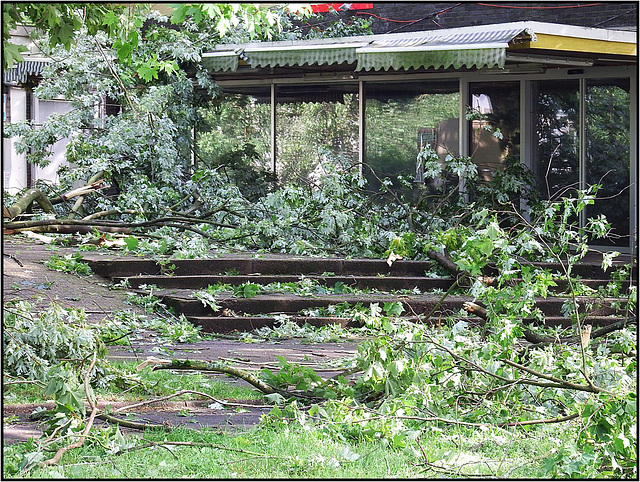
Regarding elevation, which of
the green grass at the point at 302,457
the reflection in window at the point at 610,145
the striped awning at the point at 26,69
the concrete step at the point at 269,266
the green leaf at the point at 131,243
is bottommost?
the green grass at the point at 302,457

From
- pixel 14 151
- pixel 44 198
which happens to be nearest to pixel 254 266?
pixel 44 198

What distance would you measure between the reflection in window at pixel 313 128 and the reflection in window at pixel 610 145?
413cm

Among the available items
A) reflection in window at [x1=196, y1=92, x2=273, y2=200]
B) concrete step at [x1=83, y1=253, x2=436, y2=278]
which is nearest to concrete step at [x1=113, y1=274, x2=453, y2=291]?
concrete step at [x1=83, y1=253, x2=436, y2=278]

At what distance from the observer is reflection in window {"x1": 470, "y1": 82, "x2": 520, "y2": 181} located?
13.7 metres

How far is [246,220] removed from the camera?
39.6 feet

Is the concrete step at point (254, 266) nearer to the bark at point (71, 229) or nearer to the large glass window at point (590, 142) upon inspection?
the bark at point (71, 229)

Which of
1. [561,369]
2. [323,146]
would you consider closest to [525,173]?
[323,146]

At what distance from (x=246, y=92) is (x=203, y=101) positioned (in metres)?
0.88

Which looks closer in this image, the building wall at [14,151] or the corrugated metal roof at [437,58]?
the corrugated metal roof at [437,58]

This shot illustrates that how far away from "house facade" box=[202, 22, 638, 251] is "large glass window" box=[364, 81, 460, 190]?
18mm

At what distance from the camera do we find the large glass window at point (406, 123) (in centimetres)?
1409

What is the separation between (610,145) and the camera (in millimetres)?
12859

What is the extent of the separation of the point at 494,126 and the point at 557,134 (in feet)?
3.52

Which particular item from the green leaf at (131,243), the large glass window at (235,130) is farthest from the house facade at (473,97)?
the green leaf at (131,243)
